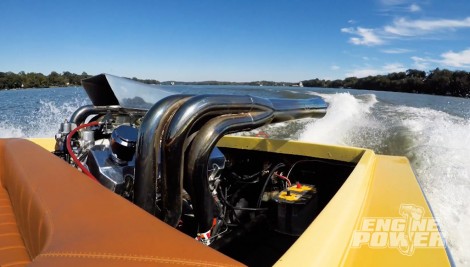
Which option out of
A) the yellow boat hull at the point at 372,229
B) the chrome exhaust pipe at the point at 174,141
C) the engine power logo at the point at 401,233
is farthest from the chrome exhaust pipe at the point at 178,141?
the engine power logo at the point at 401,233

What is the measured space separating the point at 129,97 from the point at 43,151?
404 millimetres

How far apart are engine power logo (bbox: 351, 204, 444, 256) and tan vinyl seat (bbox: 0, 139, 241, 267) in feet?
2.22

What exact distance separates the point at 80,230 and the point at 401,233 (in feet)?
3.44

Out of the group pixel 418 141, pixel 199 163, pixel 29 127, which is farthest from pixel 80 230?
pixel 29 127

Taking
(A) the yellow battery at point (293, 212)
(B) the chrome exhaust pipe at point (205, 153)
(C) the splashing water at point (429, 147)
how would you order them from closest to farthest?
(B) the chrome exhaust pipe at point (205, 153)
(A) the yellow battery at point (293, 212)
(C) the splashing water at point (429, 147)

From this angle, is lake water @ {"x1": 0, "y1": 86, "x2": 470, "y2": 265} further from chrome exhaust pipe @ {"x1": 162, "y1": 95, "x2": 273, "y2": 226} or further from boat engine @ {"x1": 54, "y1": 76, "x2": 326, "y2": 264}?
chrome exhaust pipe @ {"x1": 162, "y1": 95, "x2": 273, "y2": 226}

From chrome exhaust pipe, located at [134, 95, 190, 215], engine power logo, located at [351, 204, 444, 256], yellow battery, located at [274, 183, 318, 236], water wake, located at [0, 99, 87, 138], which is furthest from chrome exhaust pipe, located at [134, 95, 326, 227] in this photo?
water wake, located at [0, 99, 87, 138]

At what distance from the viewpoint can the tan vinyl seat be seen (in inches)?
20.5

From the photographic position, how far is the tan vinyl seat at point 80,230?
1.71 ft

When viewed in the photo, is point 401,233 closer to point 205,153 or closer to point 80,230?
point 205,153

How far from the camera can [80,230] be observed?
615mm

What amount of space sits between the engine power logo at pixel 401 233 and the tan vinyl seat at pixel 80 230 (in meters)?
0.68

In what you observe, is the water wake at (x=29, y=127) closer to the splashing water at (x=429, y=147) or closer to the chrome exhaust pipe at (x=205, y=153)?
the splashing water at (x=429, y=147)

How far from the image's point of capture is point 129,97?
1469mm
